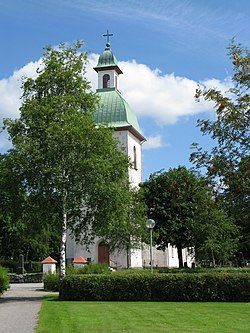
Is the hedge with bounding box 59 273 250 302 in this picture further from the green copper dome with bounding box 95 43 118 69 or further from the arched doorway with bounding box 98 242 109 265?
the green copper dome with bounding box 95 43 118 69

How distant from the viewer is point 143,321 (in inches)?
578

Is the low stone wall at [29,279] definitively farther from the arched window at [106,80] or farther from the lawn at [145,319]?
the lawn at [145,319]

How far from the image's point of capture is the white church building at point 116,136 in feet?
173

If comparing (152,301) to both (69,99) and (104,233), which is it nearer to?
(104,233)

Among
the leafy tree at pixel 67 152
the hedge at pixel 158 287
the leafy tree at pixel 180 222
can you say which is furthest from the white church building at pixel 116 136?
the hedge at pixel 158 287

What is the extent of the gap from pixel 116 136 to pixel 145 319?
135 feet

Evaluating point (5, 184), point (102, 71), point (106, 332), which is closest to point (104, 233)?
point (5, 184)

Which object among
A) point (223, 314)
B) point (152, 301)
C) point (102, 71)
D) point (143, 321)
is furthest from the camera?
point (102, 71)

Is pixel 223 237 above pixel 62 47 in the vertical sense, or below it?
below

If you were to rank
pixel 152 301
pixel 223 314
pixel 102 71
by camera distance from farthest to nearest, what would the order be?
pixel 102 71 < pixel 152 301 < pixel 223 314

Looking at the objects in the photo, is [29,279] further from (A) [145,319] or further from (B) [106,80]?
(A) [145,319]

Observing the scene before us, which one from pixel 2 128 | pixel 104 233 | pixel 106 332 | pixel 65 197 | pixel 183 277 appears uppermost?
pixel 2 128

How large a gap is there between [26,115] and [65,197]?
4656 millimetres

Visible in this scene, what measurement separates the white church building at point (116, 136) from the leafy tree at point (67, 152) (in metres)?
20.9
